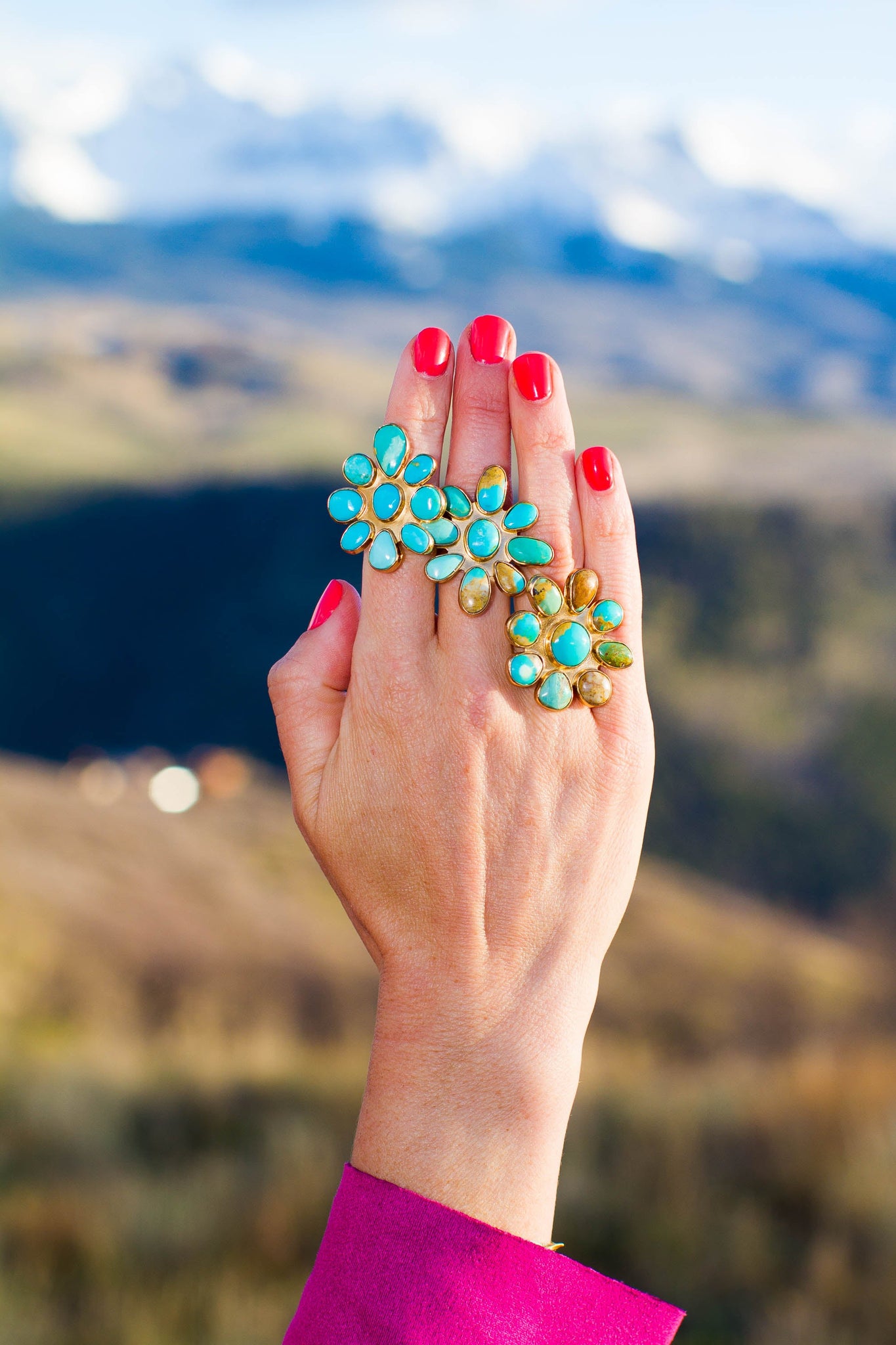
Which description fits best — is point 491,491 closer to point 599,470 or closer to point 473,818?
point 599,470

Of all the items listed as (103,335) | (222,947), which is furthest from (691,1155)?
(103,335)

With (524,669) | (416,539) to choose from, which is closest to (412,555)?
(416,539)

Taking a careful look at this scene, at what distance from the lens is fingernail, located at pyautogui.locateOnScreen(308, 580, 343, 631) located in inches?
71.8

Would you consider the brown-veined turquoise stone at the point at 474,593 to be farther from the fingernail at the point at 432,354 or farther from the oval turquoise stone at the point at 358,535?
the fingernail at the point at 432,354

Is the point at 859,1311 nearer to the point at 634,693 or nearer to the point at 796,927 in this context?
the point at 634,693

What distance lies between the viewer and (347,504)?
1.71m

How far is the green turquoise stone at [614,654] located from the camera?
1663mm

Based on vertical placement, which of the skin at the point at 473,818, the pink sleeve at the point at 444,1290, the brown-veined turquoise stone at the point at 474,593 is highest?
the brown-veined turquoise stone at the point at 474,593

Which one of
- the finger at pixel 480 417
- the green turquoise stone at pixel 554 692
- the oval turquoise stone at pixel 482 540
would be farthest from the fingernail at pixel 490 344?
the green turquoise stone at pixel 554 692

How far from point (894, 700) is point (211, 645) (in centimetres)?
3837

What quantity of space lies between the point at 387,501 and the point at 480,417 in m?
0.23

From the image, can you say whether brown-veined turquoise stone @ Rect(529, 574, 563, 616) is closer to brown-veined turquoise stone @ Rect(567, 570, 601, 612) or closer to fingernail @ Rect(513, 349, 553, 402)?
brown-veined turquoise stone @ Rect(567, 570, 601, 612)

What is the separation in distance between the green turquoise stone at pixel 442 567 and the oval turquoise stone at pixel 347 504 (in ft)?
0.52

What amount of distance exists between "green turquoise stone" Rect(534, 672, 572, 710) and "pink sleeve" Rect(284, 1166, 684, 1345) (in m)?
0.70
